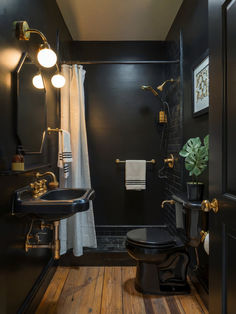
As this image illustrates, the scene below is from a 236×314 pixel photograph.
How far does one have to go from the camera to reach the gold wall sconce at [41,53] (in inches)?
56.7

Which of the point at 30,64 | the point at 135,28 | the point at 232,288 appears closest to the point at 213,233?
the point at 232,288

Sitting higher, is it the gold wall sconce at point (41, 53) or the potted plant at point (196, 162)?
the gold wall sconce at point (41, 53)

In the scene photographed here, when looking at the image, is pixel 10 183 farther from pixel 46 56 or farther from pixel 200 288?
pixel 200 288

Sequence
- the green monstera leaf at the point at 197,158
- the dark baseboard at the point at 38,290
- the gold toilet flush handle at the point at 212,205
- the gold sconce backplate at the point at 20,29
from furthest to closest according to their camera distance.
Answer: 1. the green monstera leaf at the point at 197,158
2. the dark baseboard at the point at 38,290
3. the gold sconce backplate at the point at 20,29
4. the gold toilet flush handle at the point at 212,205

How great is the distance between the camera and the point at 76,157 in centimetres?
260

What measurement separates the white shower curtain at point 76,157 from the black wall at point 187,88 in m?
0.96

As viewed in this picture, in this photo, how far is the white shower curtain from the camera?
2.47m

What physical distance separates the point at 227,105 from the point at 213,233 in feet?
1.94

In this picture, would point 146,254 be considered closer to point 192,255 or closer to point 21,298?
point 192,255

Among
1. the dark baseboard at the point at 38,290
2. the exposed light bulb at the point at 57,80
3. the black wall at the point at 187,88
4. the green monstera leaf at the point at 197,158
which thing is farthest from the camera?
the exposed light bulb at the point at 57,80

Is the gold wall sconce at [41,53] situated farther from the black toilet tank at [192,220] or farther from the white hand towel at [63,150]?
the black toilet tank at [192,220]

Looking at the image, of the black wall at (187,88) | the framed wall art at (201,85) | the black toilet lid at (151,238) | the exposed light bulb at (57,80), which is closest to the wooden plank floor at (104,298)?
the black wall at (187,88)

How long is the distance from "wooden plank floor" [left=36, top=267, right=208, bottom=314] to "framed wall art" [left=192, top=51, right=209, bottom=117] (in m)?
1.46

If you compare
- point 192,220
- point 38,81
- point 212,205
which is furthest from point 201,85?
point 38,81
